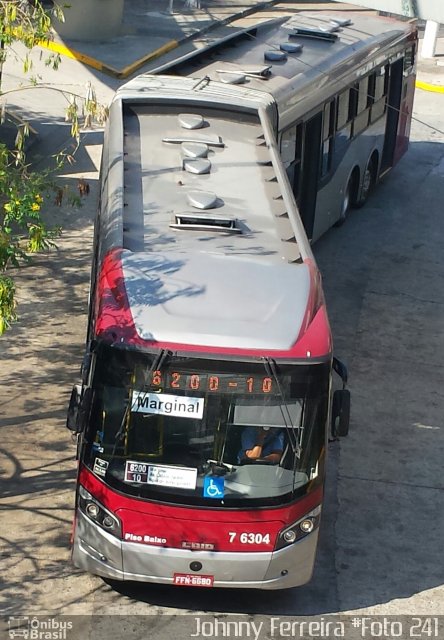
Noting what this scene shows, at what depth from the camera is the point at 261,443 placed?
9.62 meters

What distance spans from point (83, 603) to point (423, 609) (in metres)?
3.08

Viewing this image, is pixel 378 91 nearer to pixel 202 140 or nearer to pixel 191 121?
pixel 191 121

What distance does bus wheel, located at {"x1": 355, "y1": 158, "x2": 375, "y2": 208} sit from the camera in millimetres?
21219

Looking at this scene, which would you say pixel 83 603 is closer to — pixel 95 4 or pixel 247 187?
pixel 247 187

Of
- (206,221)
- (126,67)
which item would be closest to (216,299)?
(206,221)

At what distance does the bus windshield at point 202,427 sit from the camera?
943 cm

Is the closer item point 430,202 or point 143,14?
point 430,202

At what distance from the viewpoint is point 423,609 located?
1077 cm

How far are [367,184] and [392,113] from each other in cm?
159

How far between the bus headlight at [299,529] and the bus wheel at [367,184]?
11.8m

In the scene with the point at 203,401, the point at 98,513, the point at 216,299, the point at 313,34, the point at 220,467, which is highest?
the point at 216,299

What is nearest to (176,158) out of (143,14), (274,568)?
(274,568)

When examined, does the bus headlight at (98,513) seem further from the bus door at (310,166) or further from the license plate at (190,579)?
the bus door at (310,166)

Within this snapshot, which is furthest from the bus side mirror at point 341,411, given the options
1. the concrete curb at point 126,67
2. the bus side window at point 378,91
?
the concrete curb at point 126,67
